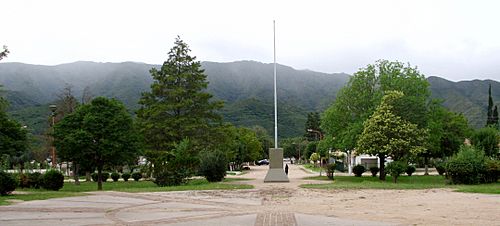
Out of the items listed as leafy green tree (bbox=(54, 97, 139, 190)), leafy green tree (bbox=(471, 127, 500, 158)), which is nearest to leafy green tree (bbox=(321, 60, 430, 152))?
leafy green tree (bbox=(471, 127, 500, 158))

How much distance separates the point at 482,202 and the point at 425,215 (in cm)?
455

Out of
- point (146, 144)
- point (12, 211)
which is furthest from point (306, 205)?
point (146, 144)

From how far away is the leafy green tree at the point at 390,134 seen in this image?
34.2 metres

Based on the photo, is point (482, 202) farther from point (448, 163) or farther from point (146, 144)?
point (146, 144)

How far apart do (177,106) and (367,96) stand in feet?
50.0

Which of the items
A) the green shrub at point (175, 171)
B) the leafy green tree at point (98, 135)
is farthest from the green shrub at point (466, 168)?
the leafy green tree at point (98, 135)

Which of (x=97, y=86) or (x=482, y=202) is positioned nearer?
(x=482, y=202)

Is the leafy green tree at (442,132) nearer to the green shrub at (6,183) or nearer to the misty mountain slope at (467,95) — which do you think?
the green shrub at (6,183)

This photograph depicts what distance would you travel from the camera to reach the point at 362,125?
3694cm

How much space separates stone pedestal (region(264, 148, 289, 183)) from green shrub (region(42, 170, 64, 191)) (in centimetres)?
1209

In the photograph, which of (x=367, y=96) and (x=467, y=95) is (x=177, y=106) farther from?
(x=467, y=95)

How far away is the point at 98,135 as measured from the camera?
99.7ft

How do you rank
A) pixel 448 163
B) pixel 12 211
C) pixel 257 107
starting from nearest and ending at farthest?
1. pixel 12 211
2. pixel 448 163
3. pixel 257 107

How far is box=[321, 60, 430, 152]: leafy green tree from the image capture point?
3712cm
